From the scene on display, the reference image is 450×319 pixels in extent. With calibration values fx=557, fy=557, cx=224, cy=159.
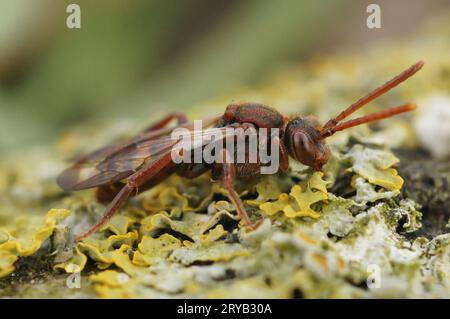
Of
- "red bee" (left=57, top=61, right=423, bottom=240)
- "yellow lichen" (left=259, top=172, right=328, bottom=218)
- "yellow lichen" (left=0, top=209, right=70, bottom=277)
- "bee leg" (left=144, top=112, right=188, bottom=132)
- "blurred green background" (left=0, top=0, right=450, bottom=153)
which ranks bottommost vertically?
"yellow lichen" (left=0, top=209, right=70, bottom=277)

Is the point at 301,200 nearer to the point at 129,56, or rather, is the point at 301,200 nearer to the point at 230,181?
the point at 230,181

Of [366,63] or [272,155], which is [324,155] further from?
[366,63]

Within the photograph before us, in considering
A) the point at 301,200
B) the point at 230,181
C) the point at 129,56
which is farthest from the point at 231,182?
the point at 129,56

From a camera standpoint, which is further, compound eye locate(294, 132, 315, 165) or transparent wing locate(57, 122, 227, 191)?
transparent wing locate(57, 122, 227, 191)

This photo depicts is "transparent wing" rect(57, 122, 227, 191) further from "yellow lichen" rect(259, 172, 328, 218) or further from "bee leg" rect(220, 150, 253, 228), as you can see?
"yellow lichen" rect(259, 172, 328, 218)

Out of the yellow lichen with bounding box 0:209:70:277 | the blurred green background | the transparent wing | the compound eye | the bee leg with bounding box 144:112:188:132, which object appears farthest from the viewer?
the blurred green background

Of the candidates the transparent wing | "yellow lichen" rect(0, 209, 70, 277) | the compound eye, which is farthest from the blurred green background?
the compound eye

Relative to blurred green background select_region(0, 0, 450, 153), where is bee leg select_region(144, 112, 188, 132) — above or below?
below
